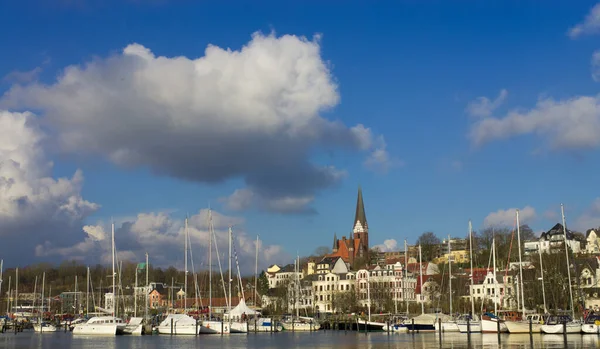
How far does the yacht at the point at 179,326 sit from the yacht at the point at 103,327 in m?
5.89

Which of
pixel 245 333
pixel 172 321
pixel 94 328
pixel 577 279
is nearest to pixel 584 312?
pixel 577 279

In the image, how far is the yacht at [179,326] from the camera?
96625mm

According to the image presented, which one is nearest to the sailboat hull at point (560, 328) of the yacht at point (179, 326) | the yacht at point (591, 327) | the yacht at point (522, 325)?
the yacht at point (591, 327)

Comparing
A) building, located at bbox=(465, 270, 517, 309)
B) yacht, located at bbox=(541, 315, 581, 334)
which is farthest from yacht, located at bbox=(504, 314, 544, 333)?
building, located at bbox=(465, 270, 517, 309)

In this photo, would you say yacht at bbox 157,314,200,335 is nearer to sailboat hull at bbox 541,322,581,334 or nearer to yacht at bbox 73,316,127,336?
yacht at bbox 73,316,127,336

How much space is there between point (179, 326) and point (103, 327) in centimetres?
1054

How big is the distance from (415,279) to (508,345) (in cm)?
10922

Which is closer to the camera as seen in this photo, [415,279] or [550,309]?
[550,309]

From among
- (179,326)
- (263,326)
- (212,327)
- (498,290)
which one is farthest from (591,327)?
(498,290)

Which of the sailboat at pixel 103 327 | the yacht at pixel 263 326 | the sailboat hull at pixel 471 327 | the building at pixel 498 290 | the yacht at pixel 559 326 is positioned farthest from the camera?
the building at pixel 498 290

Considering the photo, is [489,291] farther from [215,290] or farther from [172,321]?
[172,321]

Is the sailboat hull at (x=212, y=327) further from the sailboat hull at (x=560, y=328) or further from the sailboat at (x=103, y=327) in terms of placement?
the sailboat hull at (x=560, y=328)

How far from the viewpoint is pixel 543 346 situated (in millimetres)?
63281

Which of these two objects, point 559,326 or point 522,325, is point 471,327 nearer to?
point 522,325
